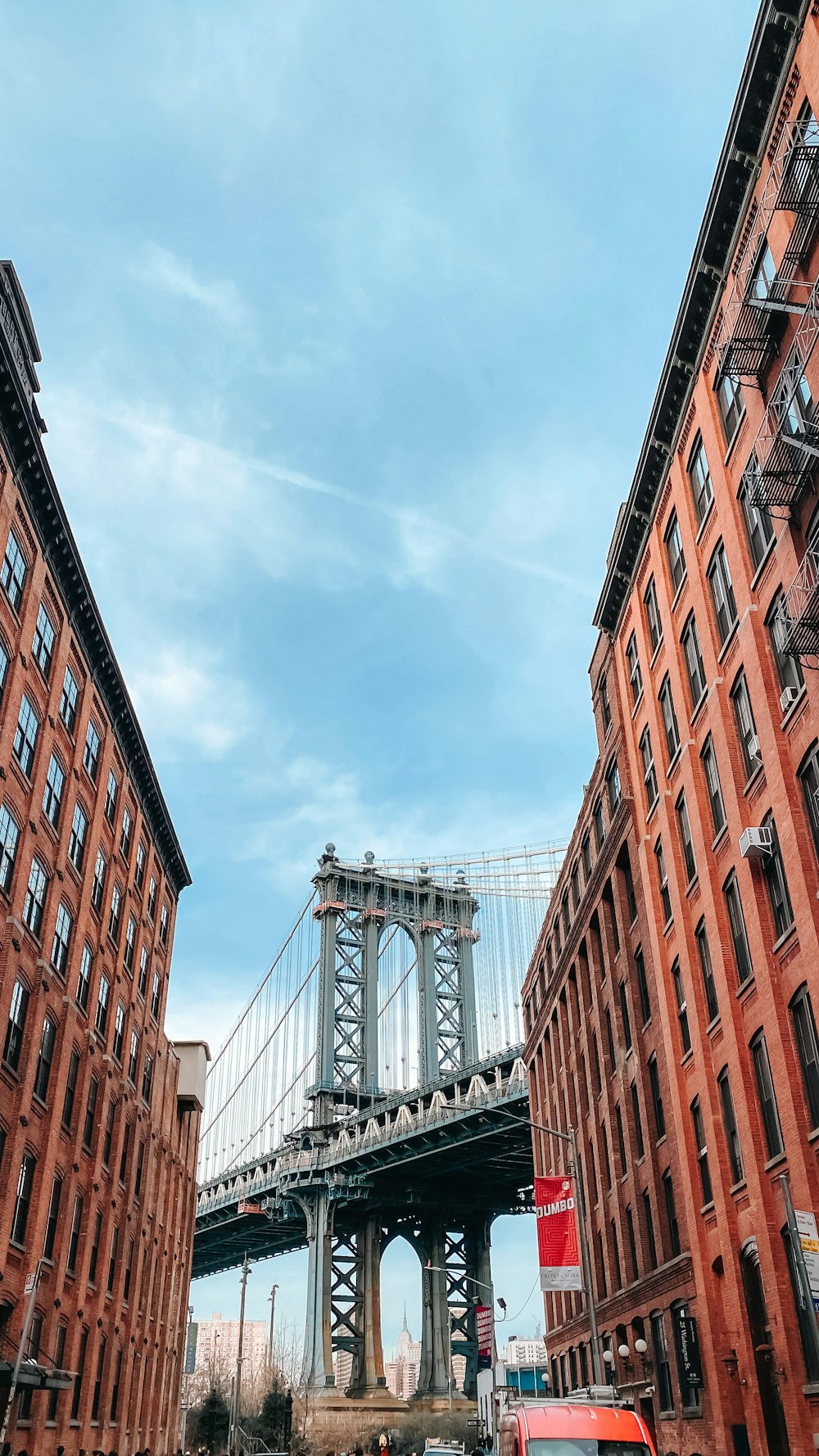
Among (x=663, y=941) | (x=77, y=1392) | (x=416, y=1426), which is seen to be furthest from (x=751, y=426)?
(x=416, y=1426)

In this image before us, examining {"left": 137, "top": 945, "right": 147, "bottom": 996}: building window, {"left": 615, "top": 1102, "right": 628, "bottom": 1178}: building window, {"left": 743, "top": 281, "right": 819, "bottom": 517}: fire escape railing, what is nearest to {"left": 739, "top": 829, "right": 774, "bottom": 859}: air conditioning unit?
{"left": 743, "top": 281, "right": 819, "bottom": 517}: fire escape railing

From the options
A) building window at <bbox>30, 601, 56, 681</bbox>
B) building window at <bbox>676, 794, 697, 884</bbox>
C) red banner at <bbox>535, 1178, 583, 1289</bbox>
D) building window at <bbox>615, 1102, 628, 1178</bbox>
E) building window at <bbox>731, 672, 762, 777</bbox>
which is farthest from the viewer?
building window at <bbox>615, 1102, 628, 1178</bbox>

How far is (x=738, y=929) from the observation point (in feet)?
91.6

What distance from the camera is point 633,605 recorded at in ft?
125

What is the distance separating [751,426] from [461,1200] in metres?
81.8

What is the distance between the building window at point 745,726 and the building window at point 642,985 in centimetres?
A: 1093

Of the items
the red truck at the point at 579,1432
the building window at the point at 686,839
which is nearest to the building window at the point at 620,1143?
the building window at the point at 686,839

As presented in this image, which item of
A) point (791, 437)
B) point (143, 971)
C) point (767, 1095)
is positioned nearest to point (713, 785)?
point (767, 1095)

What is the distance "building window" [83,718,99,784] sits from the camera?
4075 cm

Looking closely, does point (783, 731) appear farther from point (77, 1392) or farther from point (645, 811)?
point (77, 1392)

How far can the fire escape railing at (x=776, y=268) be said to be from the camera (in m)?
23.3

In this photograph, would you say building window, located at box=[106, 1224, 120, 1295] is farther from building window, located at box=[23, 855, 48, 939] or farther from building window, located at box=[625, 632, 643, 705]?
building window, located at box=[625, 632, 643, 705]

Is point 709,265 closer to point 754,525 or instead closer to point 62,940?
point 754,525

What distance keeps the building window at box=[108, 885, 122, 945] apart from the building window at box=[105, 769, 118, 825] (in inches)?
98.2
